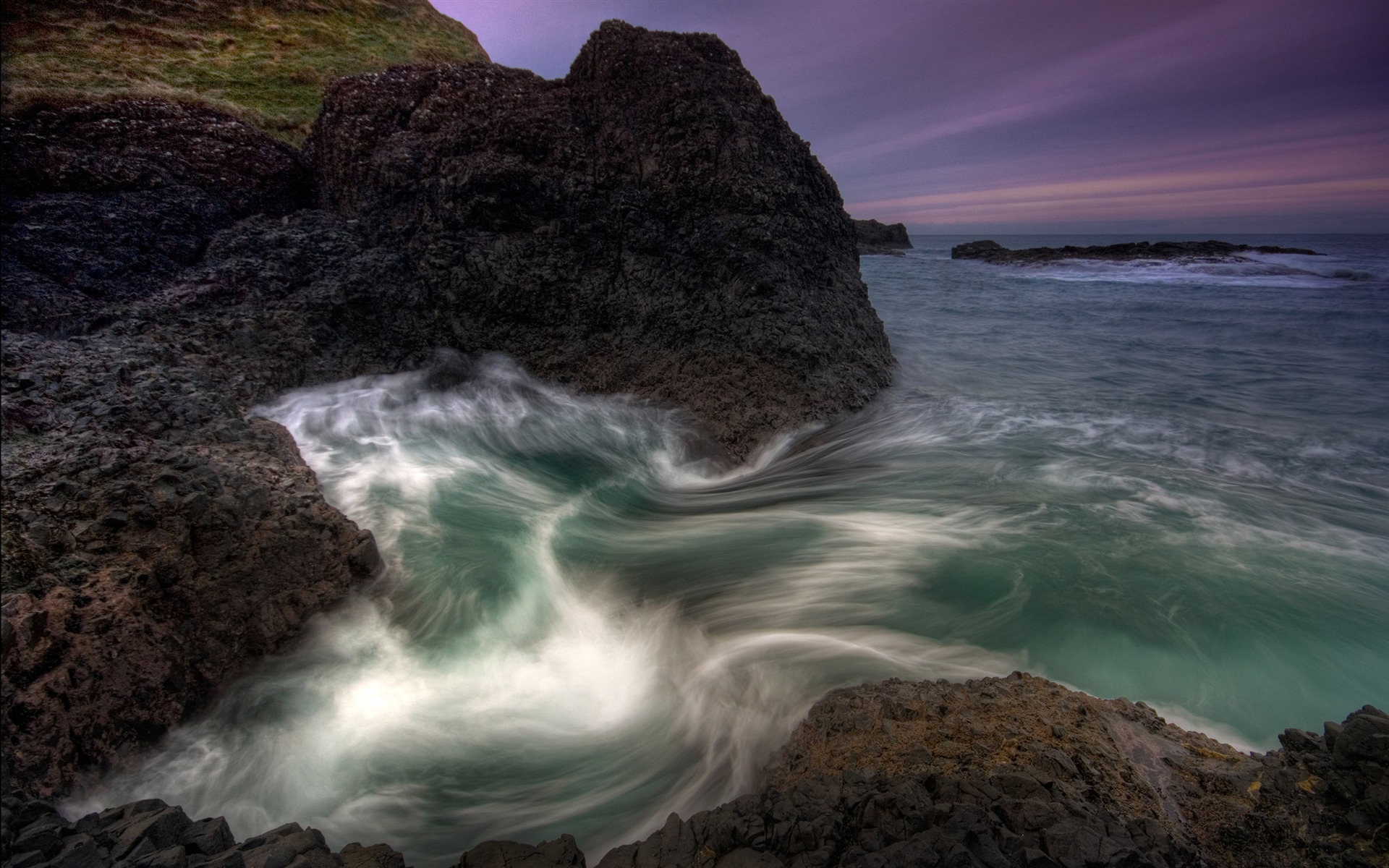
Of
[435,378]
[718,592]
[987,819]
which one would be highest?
[435,378]

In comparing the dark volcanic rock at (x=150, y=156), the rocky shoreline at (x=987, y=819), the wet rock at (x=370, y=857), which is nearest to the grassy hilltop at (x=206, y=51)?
the dark volcanic rock at (x=150, y=156)

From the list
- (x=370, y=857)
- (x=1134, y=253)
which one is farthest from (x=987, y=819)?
(x=1134, y=253)

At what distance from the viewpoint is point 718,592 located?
4445mm

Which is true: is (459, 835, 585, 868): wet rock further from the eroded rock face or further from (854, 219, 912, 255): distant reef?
(854, 219, 912, 255): distant reef

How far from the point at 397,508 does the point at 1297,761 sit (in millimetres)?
5161

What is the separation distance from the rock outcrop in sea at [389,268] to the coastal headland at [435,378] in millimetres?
27

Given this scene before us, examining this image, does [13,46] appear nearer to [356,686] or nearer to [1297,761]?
[356,686]

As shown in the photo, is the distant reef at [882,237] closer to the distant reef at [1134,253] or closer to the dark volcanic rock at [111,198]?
the distant reef at [1134,253]

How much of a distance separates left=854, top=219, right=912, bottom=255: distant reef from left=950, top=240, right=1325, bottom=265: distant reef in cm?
1293

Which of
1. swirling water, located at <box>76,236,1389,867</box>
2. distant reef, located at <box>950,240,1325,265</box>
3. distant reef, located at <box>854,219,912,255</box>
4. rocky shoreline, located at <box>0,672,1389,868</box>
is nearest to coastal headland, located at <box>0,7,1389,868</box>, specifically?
rocky shoreline, located at <box>0,672,1389,868</box>

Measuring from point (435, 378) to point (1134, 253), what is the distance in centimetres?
5126

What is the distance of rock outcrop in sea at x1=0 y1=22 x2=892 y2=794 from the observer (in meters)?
3.68

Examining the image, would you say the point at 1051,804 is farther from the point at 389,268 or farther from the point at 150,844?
the point at 389,268

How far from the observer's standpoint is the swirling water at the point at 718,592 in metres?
3.09
